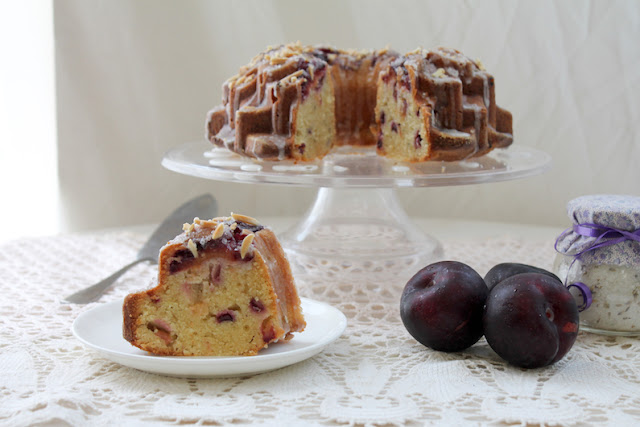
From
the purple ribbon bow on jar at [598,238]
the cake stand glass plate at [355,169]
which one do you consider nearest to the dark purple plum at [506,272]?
the purple ribbon bow on jar at [598,238]

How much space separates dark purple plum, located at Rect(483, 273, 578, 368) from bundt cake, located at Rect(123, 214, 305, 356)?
0.37 meters

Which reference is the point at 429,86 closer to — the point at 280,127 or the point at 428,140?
the point at 428,140

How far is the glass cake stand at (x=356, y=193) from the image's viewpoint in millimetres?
1786

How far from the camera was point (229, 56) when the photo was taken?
9.72 feet

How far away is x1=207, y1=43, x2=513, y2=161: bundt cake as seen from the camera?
2.03 m

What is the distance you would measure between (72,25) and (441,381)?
6.51ft

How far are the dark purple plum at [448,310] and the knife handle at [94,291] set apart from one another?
76cm

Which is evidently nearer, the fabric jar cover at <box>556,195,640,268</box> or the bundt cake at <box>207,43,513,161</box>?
the fabric jar cover at <box>556,195,640,268</box>

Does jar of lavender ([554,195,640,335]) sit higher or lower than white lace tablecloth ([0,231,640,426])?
higher

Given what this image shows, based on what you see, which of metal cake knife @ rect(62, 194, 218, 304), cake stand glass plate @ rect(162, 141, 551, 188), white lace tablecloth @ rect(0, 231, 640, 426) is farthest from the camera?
metal cake knife @ rect(62, 194, 218, 304)

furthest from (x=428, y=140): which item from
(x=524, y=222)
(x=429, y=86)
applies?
(x=524, y=222)

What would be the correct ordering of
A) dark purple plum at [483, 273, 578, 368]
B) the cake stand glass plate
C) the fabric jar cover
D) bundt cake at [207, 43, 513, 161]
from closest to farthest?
dark purple plum at [483, 273, 578, 368] → the fabric jar cover → the cake stand glass plate → bundt cake at [207, 43, 513, 161]

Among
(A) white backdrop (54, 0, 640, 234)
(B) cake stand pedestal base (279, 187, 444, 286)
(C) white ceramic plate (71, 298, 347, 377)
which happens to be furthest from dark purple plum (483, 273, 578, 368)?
(A) white backdrop (54, 0, 640, 234)

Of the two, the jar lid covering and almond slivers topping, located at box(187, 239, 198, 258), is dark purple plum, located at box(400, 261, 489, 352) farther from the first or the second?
almond slivers topping, located at box(187, 239, 198, 258)
